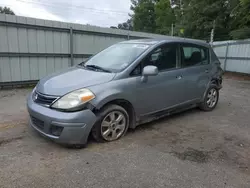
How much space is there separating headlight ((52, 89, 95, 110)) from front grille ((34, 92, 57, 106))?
92 millimetres

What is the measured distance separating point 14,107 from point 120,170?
137 inches

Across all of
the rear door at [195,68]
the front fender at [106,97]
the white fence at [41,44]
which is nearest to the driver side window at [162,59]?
the rear door at [195,68]

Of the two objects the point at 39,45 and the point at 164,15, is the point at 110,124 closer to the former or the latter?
the point at 39,45

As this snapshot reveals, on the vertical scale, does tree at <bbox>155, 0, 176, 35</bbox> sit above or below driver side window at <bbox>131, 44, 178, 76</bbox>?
above

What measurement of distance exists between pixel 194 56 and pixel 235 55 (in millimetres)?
10187

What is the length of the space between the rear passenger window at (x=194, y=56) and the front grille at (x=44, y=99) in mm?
2539

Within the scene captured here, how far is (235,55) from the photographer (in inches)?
500

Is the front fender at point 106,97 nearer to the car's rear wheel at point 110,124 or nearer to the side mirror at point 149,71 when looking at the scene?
the car's rear wheel at point 110,124

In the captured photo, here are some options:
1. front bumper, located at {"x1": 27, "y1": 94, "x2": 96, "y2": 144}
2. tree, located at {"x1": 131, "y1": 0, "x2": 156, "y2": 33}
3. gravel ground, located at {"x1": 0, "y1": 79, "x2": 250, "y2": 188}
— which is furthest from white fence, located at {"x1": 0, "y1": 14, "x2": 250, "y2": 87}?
tree, located at {"x1": 131, "y1": 0, "x2": 156, "y2": 33}

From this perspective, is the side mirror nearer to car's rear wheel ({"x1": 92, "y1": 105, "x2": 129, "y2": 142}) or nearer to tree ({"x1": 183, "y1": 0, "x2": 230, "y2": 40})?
car's rear wheel ({"x1": 92, "y1": 105, "x2": 129, "y2": 142})

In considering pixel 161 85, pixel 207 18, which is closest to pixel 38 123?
pixel 161 85

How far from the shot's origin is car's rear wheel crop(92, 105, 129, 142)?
2887mm

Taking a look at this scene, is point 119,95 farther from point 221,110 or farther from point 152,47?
point 221,110

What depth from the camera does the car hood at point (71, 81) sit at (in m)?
2.79
